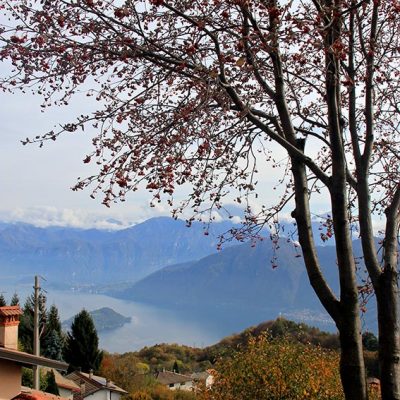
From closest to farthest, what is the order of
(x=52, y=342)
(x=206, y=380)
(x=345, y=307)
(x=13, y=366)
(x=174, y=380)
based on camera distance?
1. (x=345, y=307)
2. (x=13, y=366)
3. (x=206, y=380)
4. (x=52, y=342)
5. (x=174, y=380)

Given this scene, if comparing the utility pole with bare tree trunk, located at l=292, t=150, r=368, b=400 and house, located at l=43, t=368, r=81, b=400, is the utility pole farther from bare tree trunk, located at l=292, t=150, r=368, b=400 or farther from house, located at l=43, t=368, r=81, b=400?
house, located at l=43, t=368, r=81, b=400

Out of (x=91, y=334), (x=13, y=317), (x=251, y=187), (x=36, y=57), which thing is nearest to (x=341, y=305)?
(x=251, y=187)

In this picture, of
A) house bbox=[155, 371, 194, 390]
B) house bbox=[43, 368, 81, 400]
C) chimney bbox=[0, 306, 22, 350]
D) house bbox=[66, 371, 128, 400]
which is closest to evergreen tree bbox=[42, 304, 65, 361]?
house bbox=[66, 371, 128, 400]

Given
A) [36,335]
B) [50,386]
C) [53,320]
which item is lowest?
[50,386]

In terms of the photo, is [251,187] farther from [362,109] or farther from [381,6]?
[381,6]

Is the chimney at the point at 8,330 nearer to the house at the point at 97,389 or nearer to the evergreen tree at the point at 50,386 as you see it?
the evergreen tree at the point at 50,386

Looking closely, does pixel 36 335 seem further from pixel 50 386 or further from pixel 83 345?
pixel 83 345

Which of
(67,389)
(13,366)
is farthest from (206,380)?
(13,366)

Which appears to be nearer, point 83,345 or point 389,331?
point 389,331

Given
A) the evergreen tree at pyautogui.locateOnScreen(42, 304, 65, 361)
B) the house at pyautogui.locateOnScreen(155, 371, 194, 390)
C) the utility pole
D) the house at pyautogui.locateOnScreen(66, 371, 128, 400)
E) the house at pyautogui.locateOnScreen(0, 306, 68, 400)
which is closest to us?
the house at pyautogui.locateOnScreen(0, 306, 68, 400)

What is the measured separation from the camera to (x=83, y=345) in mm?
41125

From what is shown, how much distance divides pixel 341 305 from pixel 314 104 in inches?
103

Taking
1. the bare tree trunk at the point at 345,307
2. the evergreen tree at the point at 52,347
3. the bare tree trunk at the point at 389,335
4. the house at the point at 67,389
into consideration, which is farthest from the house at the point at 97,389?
the bare tree trunk at the point at 389,335

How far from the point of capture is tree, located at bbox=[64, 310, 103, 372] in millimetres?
39844
